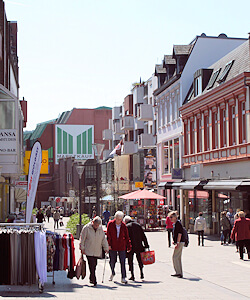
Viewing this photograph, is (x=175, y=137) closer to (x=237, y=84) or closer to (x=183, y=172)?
(x=183, y=172)

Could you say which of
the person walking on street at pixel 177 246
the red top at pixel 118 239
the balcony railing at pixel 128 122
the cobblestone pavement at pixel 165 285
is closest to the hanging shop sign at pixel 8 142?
the cobblestone pavement at pixel 165 285

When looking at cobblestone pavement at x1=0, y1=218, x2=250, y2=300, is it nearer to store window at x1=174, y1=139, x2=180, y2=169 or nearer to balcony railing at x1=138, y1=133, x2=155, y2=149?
store window at x1=174, y1=139, x2=180, y2=169

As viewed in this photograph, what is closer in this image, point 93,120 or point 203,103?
point 203,103

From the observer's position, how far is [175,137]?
43.2 metres

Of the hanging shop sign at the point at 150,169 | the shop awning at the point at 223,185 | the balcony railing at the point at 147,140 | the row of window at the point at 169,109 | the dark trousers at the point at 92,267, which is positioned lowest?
the dark trousers at the point at 92,267

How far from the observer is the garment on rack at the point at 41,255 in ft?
40.8

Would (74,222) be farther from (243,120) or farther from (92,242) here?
(92,242)

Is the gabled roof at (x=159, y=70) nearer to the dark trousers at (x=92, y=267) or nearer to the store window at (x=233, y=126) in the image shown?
the store window at (x=233, y=126)

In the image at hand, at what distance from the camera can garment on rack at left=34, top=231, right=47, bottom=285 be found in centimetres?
1242

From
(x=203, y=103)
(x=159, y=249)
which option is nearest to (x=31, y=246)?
(x=159, y=249)

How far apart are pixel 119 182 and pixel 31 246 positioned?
53.8 m

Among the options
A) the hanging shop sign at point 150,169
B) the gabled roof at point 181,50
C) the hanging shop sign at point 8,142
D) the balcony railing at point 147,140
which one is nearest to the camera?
the hanging shop sign at point 8,142

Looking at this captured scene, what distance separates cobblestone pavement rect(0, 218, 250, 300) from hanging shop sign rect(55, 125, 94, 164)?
9460 centimetres

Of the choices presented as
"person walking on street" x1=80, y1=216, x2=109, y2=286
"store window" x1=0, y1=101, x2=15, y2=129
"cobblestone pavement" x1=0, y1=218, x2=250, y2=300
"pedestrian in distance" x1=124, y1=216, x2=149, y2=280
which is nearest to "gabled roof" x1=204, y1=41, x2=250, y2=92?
"store window" x1=0, y1=101, x2=15, y2=129
